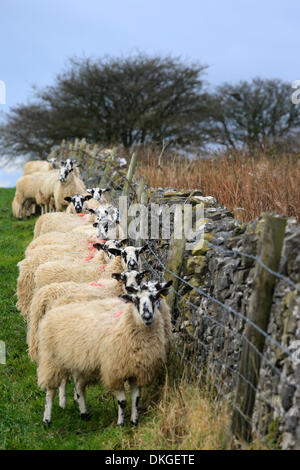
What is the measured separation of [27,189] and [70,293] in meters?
12.2

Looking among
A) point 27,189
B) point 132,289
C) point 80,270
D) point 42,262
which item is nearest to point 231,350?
point 132,289

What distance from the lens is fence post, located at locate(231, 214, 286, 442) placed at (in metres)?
3.65

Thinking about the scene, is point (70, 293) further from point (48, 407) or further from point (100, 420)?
point (100, 420)

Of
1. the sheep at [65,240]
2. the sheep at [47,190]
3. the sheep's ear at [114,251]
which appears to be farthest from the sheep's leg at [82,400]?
the sheep at [47,190]

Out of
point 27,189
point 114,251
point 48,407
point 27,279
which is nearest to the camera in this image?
point 48,407

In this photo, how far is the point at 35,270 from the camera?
7500 mm

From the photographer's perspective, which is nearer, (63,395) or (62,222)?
(63,395)

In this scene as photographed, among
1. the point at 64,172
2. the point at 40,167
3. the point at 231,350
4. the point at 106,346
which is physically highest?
the point at 40,167

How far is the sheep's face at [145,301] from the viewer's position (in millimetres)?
4660

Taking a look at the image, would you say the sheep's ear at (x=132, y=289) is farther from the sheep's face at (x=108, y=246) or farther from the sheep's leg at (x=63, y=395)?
the sheep's face at (x=108, y=246)

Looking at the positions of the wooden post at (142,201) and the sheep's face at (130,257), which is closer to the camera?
the sheep's face at (130,257)

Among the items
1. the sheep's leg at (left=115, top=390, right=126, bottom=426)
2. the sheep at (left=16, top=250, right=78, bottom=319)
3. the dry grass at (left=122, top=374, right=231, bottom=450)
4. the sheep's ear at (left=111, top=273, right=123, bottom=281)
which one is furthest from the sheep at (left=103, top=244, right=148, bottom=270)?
the dry grass at (left=122, top=374, right=231, bottom=450)

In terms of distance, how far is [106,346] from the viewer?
192 inches

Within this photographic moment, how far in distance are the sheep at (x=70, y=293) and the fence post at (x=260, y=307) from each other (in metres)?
2.28
